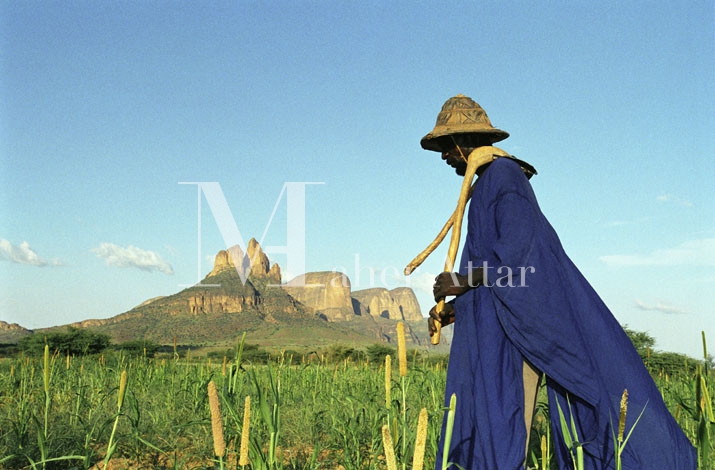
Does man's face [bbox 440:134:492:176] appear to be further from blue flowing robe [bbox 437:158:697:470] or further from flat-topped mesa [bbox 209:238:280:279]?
flat-topped mesa [bbox 209:238:280:279]

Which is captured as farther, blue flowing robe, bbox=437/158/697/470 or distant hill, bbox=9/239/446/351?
distant hill, bbox=9/239/446/351

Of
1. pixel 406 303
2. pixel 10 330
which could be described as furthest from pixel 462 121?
pixel 406 303

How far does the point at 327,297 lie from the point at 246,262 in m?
27.7

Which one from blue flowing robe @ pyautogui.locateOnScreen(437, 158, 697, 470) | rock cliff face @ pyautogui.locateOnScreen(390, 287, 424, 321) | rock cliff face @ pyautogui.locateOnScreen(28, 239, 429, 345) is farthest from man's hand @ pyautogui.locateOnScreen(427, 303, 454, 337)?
rock cliff face @ pyautogui.locateOnScreen(390, 287, 424, 321)

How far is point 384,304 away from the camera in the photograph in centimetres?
17400

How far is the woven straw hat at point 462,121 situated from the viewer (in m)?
2.86

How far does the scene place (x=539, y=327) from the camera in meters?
2.50

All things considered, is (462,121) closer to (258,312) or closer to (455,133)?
(455,133)

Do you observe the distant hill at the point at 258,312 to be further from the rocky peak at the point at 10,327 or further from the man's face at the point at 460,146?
the man's face at the point at 460,146

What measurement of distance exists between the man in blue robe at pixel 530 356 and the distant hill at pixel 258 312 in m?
41.7

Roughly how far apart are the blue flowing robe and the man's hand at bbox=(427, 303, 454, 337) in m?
0.12

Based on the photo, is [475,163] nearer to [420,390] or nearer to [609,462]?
[609,462]

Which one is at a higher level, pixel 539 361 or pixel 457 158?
pixel 457 158

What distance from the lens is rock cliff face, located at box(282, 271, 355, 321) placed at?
487 ft
